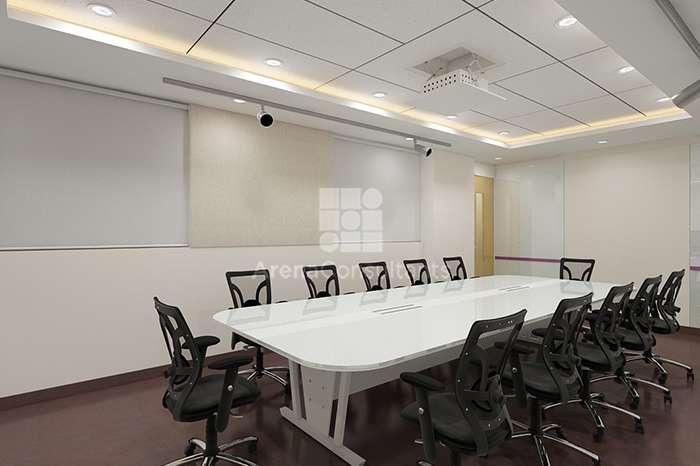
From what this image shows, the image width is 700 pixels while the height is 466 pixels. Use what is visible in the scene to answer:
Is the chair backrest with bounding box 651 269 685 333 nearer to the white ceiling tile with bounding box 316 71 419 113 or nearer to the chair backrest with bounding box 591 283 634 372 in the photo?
the chair backrest with bounding box 591 283 634 372

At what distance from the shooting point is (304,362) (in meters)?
2.10

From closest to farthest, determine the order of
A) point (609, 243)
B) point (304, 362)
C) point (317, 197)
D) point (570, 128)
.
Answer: point (304, 362) → point (317, 197) → point (570, 128) → point (609, 243)

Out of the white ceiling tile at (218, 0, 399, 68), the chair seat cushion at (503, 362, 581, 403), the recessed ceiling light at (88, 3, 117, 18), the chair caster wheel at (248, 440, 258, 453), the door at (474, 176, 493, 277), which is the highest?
the white ceiling tile at (218, 0, 399, 68)

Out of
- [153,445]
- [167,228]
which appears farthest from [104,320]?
[153,445]

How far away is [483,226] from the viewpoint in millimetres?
8500

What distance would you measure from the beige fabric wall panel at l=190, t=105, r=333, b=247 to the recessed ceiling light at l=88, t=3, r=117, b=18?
156cm

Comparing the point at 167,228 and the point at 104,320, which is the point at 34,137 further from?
the point at 104,320

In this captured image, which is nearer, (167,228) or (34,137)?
(34,137)

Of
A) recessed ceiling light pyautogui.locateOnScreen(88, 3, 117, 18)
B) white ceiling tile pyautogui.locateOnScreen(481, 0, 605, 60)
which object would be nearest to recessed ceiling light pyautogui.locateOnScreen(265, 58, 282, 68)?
recessed ceiling light pyautogui.locateOnScreen(88, 3, 117, 18)

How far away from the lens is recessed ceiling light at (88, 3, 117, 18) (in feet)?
9.30

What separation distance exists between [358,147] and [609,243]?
15.5ft

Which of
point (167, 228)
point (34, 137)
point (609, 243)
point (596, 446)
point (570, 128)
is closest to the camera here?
point (596, 446)

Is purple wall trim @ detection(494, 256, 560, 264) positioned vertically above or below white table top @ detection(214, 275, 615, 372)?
above

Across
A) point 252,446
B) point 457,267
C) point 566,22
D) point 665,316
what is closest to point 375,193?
point 457,267
